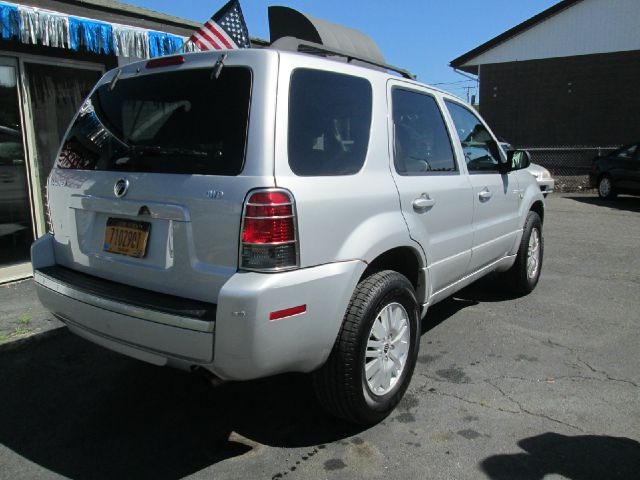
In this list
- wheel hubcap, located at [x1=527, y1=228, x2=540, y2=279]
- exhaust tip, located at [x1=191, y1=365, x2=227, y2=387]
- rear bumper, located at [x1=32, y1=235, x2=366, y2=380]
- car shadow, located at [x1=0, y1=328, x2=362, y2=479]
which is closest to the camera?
rear bumper, located at [x1=32, y1=235, x2=366, y2=380]

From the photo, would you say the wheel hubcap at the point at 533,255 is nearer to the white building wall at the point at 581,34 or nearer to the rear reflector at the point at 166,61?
the rear reflector at the point at 166,61

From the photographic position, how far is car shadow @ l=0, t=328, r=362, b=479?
9.32 feet

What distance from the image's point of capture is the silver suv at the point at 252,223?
2402 millimetres

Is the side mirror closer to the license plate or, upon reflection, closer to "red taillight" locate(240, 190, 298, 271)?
"red taillight" locate(240, 190, 298, 271)

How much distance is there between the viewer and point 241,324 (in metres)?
2.32

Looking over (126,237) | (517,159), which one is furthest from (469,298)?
(126,237)

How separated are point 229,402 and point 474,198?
227 centimetres

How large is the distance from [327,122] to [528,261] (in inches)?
136

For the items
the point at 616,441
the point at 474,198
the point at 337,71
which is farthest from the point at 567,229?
the point at 337,71

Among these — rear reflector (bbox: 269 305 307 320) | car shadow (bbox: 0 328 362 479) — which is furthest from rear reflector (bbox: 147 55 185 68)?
car shadow (bbox: 0 328 362 479)

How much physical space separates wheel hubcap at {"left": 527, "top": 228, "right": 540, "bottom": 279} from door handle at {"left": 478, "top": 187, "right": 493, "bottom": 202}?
1360mm

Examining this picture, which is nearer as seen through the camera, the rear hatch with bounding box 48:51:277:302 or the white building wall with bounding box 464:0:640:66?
the rear hatch with bounding box 48:51:277:302

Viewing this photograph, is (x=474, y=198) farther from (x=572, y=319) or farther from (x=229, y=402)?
(x=229, y=402)

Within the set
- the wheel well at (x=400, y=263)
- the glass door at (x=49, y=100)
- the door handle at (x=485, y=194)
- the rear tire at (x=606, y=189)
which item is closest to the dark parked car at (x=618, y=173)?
the rear tire at (x=606, y=189)
